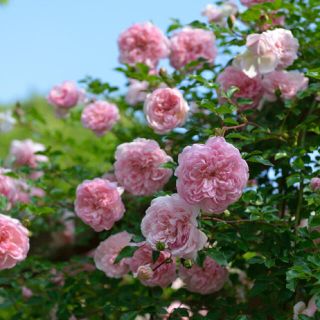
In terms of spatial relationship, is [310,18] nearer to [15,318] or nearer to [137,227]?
[137,227]

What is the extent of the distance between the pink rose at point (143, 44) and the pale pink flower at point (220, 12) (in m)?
0.18

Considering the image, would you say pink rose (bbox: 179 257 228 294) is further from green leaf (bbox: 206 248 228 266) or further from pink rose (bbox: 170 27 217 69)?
pink rose (bbox: 170 27 217 69)

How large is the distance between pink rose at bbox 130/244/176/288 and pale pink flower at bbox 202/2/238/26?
89 cm

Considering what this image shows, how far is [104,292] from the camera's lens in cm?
202

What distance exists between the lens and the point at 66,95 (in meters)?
2.50

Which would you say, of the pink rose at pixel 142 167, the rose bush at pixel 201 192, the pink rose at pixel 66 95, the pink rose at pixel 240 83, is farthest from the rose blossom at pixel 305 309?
the pink rose at pixel 66 95

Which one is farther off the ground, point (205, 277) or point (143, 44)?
point (143, 44)

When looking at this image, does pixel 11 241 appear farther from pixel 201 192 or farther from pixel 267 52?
pixel 267 52

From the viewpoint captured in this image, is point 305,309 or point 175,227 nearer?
point 175,227

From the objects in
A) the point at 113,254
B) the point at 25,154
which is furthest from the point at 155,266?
the point at 25,154

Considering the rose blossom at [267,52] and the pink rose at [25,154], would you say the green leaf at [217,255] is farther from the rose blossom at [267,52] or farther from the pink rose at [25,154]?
the pink rose at [25,154]

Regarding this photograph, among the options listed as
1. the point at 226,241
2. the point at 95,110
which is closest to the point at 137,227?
the point at 226,241

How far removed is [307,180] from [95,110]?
0.86m

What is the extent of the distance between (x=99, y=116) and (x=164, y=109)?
0.59 metres
